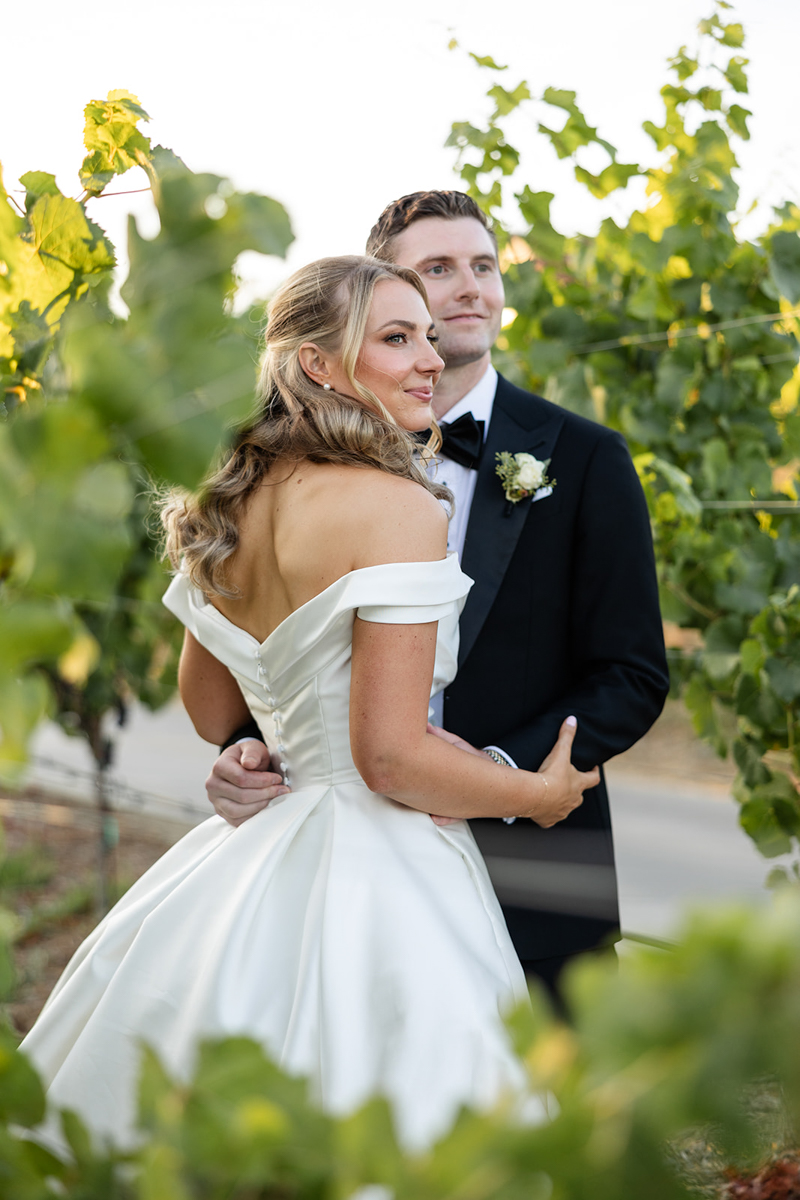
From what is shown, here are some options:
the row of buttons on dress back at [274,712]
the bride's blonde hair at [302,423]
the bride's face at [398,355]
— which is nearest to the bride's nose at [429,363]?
the bride's face at [398,355]

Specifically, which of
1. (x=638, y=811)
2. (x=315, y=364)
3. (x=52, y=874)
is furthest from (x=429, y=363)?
(x=638, y=811)

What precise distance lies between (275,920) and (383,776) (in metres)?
0.32

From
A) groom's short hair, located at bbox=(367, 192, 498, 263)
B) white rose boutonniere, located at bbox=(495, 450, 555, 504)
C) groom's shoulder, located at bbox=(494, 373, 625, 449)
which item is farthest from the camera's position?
groom's short hair, located at bbox=(367, 192, 498, 263)

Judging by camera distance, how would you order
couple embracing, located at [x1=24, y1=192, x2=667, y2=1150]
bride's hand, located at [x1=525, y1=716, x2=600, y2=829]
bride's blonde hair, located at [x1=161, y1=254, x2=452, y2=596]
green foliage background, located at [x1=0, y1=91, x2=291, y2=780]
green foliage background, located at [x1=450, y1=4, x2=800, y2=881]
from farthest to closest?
green foliage background, located at [x1=450, y1=4, x2=800, y2=881] < bride's hand, located at [x1=525, y1=716, x2=600, y2=829] < bride's blonde hair, located at [x1=161, y1=254, x2=452, y2=596] < couple embracing, located at [x1=24, y1=192, x2=667, y2=1150] < green foliage background, located at [x1=0, y1=91, x2=291, y2=780]

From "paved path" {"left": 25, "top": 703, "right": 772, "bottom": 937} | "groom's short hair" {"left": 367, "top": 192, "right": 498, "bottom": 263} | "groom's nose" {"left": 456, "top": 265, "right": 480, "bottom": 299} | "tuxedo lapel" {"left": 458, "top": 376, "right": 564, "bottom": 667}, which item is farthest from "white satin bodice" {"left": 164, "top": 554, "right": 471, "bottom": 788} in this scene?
"paved path" {"left": 25, "top": 703, "right": 772, "bottom": 937}

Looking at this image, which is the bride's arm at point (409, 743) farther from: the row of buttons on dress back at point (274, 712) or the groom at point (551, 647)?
the row of buttons on dress back at point (274, 712)

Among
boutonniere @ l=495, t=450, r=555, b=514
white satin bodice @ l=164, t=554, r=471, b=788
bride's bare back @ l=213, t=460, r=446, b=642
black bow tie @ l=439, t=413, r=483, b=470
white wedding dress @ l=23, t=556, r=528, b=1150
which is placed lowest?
white wedding dress @ l=23, t=556, r=528, b=1150

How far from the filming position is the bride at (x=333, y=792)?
5.41 feet

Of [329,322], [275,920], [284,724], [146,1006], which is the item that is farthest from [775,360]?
[146,1006]

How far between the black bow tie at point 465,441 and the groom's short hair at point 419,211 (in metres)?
0.54

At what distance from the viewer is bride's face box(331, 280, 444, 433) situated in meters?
2.03

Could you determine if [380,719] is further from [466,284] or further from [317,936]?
[466,284]

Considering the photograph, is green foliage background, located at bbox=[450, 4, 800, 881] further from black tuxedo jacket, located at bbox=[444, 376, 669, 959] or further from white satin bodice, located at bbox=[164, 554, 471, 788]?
white satin bodice, located at bbox=[164, 554, 471, 788]

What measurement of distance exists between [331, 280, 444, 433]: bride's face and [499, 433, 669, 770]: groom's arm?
0.45 metres
